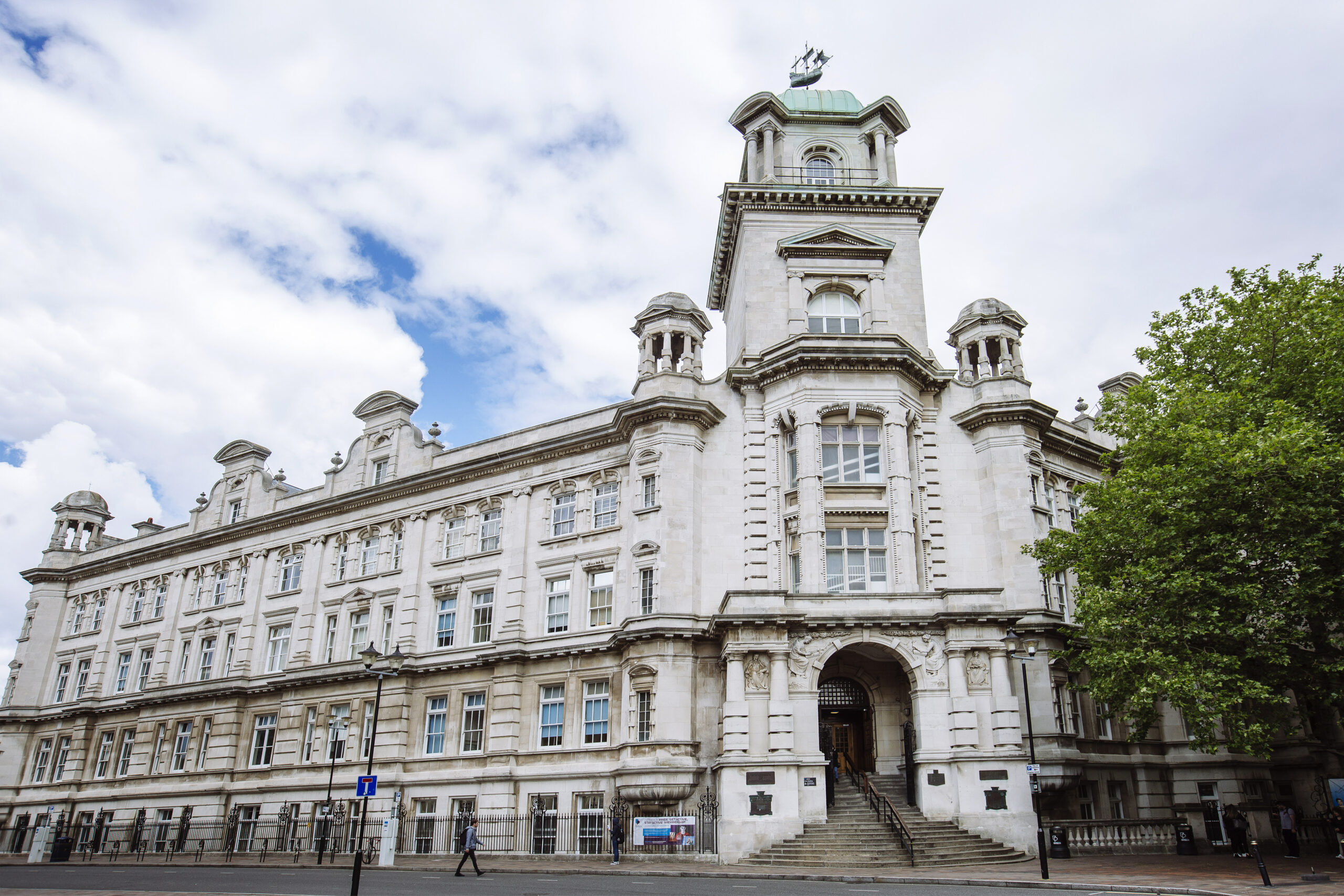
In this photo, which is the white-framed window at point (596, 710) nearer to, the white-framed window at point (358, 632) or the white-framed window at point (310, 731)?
the white-framed window at point (358, 632)

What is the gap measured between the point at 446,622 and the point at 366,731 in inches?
206

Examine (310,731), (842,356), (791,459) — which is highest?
(842,356)

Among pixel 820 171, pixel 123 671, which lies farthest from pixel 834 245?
pixel 123 671

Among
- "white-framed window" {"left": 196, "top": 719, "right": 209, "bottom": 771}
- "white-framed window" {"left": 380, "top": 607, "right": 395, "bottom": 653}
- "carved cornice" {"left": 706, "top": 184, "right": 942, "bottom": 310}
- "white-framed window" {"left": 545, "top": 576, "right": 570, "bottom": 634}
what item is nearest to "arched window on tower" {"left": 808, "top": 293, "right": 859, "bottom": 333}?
"carved cornice" {"left": 706, "top": 184, "right": 942, "bottom": 310}

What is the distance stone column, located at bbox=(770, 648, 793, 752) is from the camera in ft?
92.9

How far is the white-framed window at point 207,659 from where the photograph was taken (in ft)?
155

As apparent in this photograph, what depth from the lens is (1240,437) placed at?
24156 millimetres

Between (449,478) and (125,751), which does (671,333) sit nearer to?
(449,478)

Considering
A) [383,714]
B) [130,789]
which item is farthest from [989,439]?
[130,789]

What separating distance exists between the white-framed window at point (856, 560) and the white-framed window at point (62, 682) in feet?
146

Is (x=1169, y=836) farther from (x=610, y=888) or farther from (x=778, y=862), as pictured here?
(x=610, y=888)

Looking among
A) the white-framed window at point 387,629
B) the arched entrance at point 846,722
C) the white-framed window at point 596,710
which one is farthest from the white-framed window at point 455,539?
the arched entrance at point 846,722

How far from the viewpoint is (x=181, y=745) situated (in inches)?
1785

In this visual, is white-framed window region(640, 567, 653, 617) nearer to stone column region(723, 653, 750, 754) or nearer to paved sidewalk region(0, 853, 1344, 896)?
stone column region(723, 653, 750, 754)
